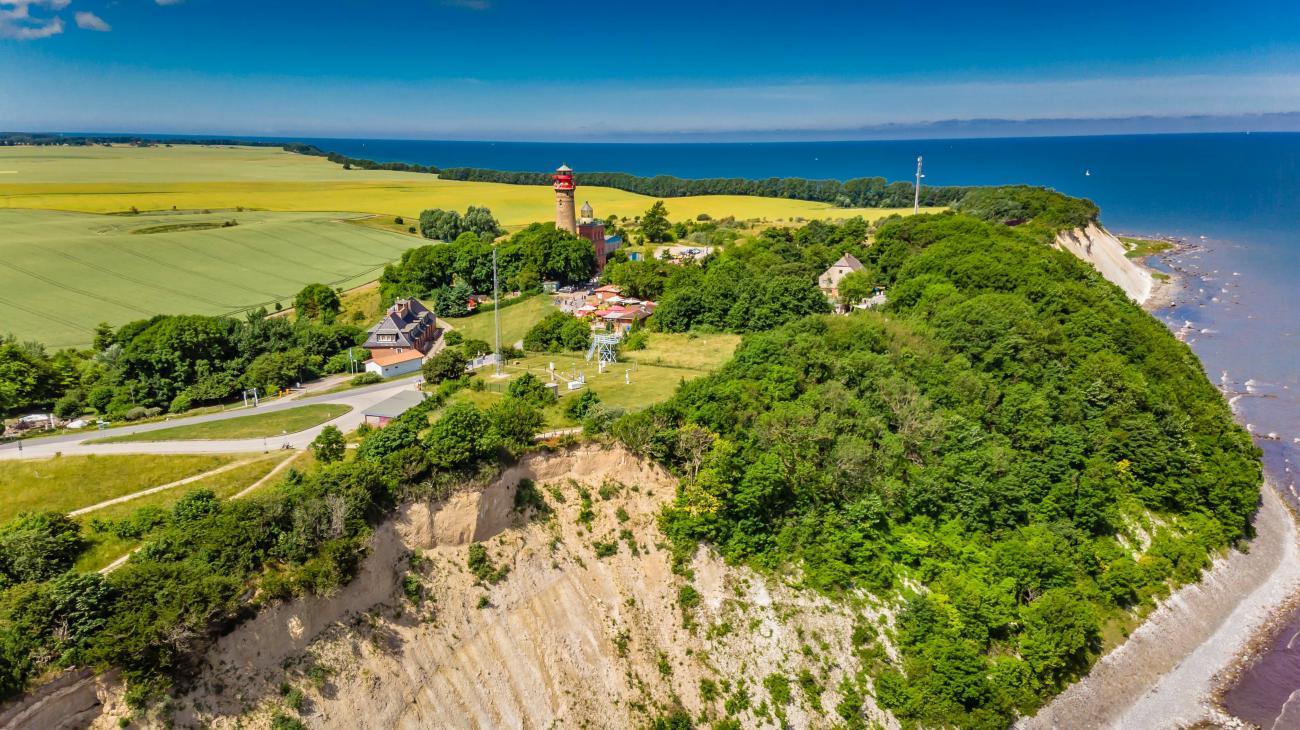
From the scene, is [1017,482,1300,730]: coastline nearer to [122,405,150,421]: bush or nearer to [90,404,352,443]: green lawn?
[90,404,352,443]: green lawn

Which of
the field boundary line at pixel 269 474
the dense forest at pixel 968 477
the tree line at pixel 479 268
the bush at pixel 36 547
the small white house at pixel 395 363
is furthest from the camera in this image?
the tree line at pixel 479 268

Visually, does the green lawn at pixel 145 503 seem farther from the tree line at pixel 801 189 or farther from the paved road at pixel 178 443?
the tree line at pixel 801 189

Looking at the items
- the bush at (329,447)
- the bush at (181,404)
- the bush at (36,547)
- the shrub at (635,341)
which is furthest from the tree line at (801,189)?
the bush at (36,547)

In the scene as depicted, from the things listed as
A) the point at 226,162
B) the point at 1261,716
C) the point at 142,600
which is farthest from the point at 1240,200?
the point at 226,162

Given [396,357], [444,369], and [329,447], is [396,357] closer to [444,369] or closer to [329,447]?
[444,369]

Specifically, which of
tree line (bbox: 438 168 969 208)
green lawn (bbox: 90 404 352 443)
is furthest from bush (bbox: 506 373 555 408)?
tree line (bbox: 438 168 969 208)

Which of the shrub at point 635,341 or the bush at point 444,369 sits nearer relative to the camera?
the bush at point 444,369

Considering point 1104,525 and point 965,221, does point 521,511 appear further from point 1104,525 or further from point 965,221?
point 965,221
